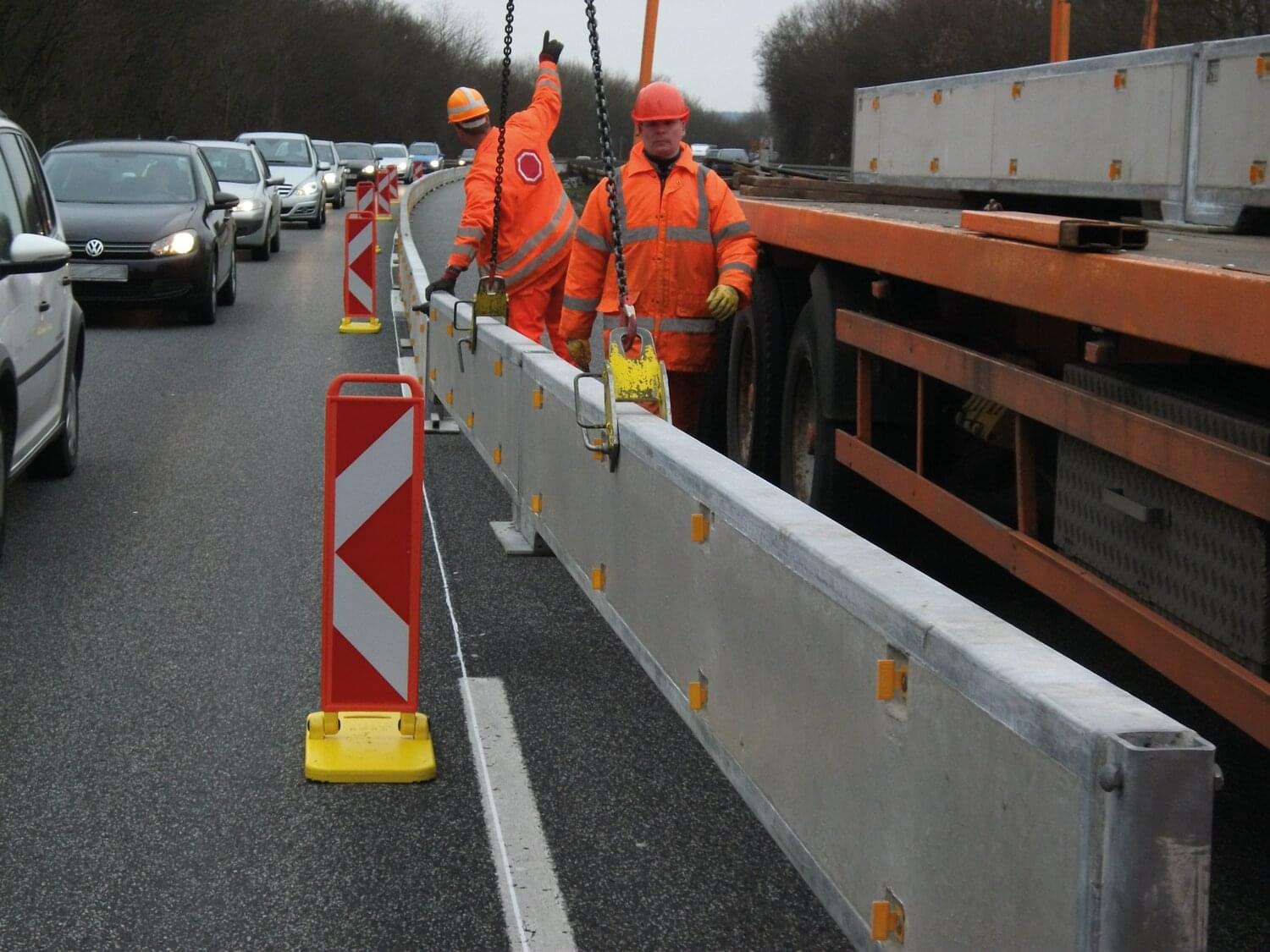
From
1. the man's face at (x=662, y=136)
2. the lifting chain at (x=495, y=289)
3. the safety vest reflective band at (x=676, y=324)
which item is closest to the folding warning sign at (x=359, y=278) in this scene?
the lifting chain at (x=495, y=289)

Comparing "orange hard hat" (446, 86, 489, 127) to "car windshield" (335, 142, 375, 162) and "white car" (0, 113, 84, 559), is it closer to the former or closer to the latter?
"white car" (0, 113, 84, 559)

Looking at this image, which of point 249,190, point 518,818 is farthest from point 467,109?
point 249,190

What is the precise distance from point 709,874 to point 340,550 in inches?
58.1

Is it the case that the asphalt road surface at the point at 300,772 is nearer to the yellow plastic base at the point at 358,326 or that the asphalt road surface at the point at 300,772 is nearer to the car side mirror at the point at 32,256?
the car side mirror at the point at 32,256

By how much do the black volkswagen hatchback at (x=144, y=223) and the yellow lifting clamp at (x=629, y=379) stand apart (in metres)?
12.9

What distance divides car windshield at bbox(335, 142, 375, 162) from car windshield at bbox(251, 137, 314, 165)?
22.6m

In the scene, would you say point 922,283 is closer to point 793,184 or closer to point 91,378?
point 793,184

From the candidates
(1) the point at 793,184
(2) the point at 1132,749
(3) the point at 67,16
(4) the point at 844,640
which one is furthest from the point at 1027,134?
(3) the point at 67,16

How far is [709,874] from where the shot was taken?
4.51 metres

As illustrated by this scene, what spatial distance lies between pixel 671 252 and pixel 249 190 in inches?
772

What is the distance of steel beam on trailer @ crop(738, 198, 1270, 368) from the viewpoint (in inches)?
153

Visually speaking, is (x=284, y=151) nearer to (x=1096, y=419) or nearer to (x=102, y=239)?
(x=102, y=239)

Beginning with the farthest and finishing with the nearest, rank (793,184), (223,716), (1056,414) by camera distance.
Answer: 1. (793,184)
2. (223,716)
3. (1056,414)

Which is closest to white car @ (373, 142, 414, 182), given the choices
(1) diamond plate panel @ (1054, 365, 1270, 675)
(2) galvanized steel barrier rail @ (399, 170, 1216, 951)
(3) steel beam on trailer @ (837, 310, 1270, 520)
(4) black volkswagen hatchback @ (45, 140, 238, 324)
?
(4) black volkswagen hatchback @ (45, 140, 238, 324)
